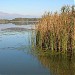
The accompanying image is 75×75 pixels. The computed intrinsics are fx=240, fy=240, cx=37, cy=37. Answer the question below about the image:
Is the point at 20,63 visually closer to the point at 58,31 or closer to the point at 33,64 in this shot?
the point at 33,64

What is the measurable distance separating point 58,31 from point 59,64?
Answer: 7.90ft

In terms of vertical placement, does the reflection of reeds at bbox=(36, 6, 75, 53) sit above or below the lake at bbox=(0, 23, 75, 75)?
above

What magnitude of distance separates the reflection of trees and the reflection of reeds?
79cm

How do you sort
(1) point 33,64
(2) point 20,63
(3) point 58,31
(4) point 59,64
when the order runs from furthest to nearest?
(3) point 58,31 < (2) point 20,63 < (1) point 33,64 < (4) point 59,64

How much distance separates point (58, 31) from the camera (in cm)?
1180

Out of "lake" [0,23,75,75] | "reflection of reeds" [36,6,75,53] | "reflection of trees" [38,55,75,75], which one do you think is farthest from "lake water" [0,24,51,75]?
"reflection of reeds" [36,6,75,53]

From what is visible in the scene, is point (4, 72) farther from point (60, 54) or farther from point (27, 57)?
point (60, 54)

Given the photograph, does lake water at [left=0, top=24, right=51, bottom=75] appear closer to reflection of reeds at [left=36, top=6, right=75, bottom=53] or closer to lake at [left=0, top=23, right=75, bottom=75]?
lake at [left=0, top=23, right=75, bottom=75]

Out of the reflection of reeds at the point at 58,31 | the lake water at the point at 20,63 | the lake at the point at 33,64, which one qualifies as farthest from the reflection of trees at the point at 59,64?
the reflection of reeds at the point at 58,31

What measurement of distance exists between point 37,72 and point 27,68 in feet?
2.47

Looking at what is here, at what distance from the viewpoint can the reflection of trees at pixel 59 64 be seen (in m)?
8.66

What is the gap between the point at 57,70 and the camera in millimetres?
8844

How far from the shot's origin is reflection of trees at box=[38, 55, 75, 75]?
28.4 feet

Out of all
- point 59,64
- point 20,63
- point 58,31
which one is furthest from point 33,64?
point 58,31
